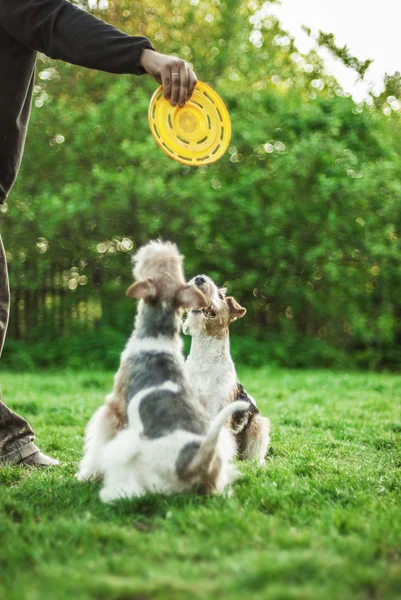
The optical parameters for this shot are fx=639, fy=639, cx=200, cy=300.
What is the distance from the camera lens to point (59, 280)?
14.3 metres

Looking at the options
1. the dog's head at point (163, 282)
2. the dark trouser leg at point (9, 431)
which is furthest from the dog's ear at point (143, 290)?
the dark trouser leg at point (9, 431)

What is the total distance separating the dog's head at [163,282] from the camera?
11.5ft

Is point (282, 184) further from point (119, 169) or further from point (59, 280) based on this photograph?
point (59, 280)

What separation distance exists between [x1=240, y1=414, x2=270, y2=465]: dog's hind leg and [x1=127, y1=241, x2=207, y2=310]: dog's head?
5.30 feet

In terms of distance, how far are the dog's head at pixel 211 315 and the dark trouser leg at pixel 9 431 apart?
4.58 ft

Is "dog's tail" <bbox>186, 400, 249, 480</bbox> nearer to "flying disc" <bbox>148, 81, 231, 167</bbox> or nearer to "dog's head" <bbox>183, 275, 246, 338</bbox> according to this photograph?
"flying disc" <bbox>148, 81, 231, 167</bbox>

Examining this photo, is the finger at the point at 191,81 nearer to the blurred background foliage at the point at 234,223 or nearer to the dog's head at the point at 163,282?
the dog's head at the point at 163,282

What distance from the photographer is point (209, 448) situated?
124 inches

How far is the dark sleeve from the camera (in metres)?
3.66

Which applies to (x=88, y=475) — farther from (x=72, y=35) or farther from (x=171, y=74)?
(x=72, y=35)

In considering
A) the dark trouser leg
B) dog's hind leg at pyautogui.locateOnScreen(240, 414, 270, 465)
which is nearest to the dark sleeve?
the dark trouser leg

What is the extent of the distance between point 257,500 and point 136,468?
671mm

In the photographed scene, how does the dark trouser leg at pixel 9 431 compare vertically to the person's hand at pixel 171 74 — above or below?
below

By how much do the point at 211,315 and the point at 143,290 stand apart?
5.41 ft
